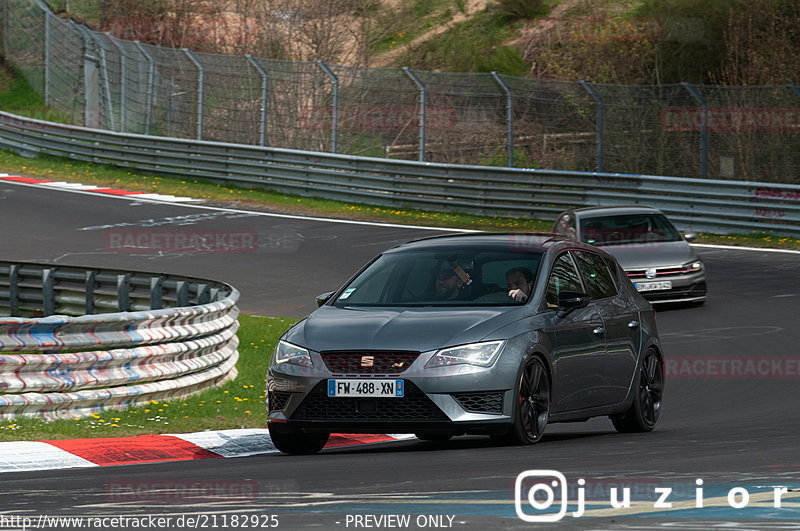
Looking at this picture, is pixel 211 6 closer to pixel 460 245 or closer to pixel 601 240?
pixel 601 240

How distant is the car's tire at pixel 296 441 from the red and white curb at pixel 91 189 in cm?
2125

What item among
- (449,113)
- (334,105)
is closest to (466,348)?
(449,113)

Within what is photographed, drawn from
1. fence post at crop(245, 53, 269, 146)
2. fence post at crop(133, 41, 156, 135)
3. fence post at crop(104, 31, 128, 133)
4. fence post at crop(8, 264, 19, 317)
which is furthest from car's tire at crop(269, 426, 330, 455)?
fence post at crop(104, 31, 128, 133)

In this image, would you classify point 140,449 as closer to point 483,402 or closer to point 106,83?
point 483,402

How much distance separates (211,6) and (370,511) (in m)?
48.2

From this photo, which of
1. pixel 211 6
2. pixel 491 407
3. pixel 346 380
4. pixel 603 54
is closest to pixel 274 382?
pixel 346 380

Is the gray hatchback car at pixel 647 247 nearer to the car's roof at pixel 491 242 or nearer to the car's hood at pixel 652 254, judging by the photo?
the car's hood at pixel 652 254

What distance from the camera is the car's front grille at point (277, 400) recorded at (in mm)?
8680

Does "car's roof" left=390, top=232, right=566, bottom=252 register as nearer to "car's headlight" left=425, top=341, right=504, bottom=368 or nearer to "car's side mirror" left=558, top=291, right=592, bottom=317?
"car's side mirror" left=558, top=291, right=592, bottom=317

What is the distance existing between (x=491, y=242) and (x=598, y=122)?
1862 centimetres

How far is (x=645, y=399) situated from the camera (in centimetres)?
1052

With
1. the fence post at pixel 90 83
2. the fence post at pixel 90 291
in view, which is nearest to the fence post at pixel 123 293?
the fence post at pixel 90 291

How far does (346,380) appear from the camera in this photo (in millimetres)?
8391

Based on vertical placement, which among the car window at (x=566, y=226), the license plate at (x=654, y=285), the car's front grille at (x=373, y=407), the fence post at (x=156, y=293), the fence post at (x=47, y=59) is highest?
the fence post at (x=47, y=59)
